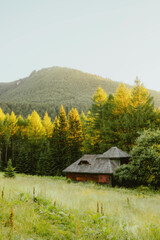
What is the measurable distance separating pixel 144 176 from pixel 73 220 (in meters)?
17.3

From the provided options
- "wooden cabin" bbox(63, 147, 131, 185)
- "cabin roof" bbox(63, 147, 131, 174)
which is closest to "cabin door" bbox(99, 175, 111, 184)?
"wooden cabin" bbox(63, 147, 131, 185)

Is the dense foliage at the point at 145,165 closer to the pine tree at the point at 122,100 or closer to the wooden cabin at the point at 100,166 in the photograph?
the wooden cabin at the point at 100,166

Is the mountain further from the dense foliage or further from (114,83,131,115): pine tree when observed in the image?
the dense foliage

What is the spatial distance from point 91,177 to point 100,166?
2395 mm

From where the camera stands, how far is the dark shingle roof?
83.2 feet

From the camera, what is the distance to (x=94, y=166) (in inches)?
1069

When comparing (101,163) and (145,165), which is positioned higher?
(145,165)

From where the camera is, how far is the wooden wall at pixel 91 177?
989 inches

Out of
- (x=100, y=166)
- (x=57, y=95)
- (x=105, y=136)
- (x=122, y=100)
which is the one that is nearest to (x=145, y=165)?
(x=100, y=166)

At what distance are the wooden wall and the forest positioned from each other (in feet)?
4.48

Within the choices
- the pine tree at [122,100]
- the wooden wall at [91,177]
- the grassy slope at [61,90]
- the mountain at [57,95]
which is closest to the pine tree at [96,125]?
the pine tree at [122,100]

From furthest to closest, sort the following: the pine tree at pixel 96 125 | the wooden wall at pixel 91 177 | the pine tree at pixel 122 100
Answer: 1. the pine tree at pixel 96 125
2. the pine tree at pixel 122 100
3. the wooden wall at pixel 91 177

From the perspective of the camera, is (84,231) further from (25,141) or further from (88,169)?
(25,141)

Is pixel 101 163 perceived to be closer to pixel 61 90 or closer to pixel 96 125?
pixel 96 125
